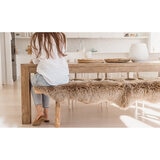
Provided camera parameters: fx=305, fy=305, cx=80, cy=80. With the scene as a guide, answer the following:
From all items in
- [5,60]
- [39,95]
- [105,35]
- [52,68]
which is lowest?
[39,95]

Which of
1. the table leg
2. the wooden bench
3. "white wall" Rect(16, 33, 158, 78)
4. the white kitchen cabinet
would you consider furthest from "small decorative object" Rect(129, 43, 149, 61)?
"white wall" Rect(16, 33, 158, 78)

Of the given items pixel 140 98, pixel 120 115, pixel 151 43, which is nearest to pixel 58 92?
pixel 140 98

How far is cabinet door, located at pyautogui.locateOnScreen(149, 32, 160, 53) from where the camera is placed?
678 cm

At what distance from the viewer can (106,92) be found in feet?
8.93

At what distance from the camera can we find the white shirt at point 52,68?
2.78m

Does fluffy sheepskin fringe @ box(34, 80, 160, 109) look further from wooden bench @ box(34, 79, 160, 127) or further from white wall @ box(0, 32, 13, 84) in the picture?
white wall @ box(0, 32, 13, 84)

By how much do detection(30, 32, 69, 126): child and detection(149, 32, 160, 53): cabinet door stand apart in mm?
4324

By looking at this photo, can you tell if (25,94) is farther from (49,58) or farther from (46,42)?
(46,42)

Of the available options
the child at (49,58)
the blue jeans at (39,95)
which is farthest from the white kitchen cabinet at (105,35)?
the child at (49,58)

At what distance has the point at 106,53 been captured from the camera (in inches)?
281

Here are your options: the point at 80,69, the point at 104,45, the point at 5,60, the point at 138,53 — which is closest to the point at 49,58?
the point at 80,69

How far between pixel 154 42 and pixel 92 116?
4.01m
